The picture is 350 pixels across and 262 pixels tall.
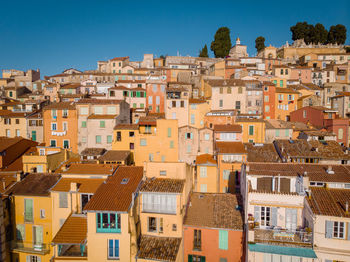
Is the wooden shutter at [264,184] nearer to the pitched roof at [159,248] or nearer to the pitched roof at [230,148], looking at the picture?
the pitched roof at [159,248]

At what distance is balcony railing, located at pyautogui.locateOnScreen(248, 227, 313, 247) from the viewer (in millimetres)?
18141

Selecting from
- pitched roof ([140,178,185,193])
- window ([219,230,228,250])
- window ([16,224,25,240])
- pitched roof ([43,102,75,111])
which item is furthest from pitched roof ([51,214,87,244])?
pitched roof ([43,102,75,111])

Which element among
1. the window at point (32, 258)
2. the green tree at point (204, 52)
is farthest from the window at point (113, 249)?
the green tree at point (204, 52)

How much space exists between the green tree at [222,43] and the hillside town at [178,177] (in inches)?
1249

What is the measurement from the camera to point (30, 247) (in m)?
Result: 26.0

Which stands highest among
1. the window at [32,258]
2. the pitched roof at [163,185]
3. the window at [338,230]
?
the pitched roof at [163,185]

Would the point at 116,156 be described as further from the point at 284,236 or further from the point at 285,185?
the point at 284,236

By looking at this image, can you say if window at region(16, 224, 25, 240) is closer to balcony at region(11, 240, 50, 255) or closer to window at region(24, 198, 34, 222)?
balcony at region(11, 240, 50, 255)

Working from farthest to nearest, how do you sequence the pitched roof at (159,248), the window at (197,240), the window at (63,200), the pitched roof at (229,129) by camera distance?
the pitched roof at (229,129) < the window at (63,200) < the window at (197,240) < the pitched roof at (159,248)

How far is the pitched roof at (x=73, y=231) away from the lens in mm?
21456

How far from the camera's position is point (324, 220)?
17922 mm

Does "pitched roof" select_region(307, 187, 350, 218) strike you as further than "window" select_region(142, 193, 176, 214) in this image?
No

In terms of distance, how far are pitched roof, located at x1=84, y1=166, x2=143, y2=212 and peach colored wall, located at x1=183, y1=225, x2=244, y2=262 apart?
18.9 feet

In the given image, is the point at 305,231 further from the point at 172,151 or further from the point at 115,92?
the point at 115,92
